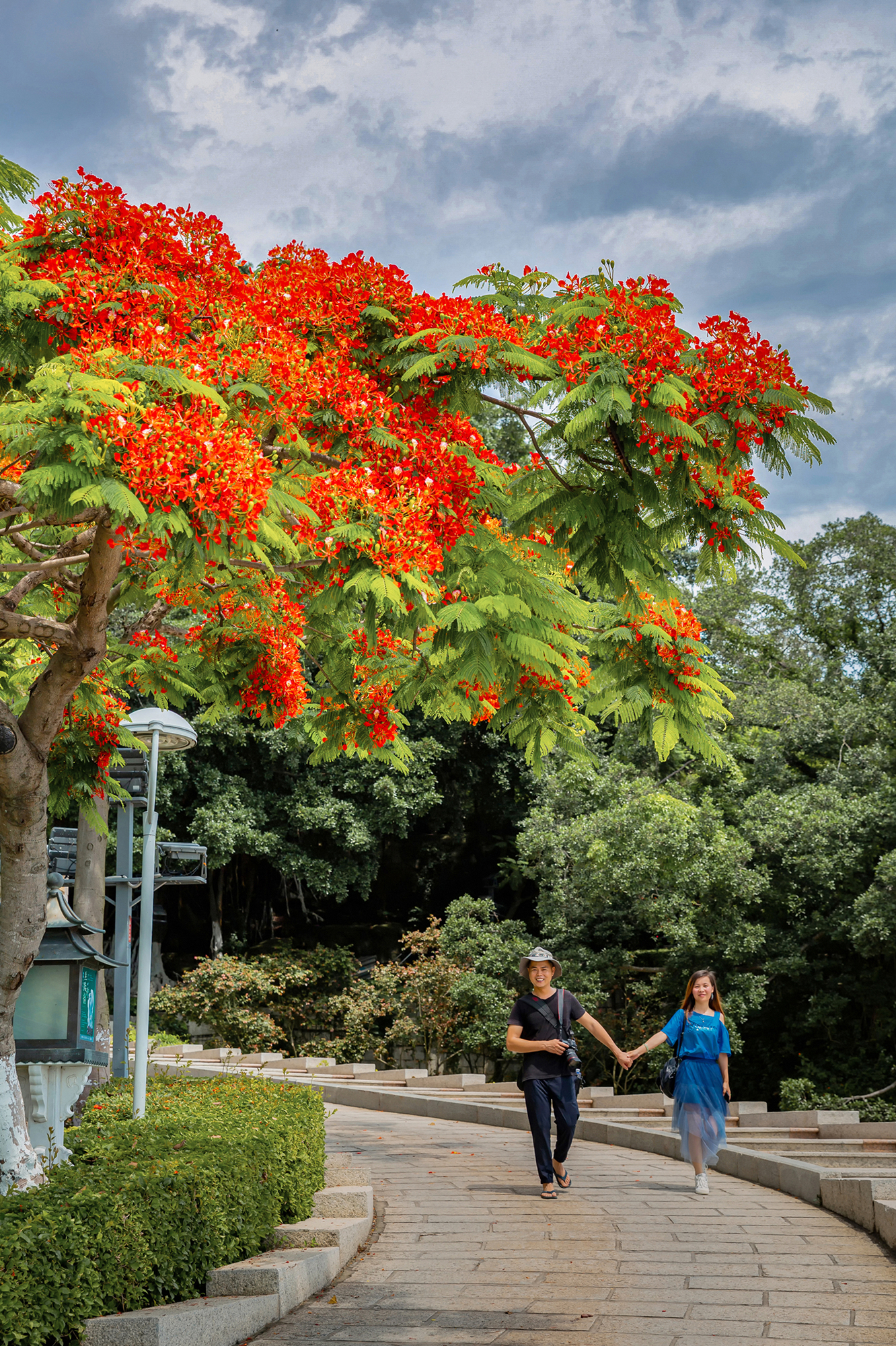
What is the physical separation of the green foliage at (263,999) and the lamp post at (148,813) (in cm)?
1380

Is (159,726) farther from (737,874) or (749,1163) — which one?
(737,874)

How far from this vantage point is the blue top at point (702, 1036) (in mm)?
7637

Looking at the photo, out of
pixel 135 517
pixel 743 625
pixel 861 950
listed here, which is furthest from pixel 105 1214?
pixel 743 625

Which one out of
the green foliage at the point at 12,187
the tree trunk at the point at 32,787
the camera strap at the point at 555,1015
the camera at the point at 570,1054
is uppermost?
the green foliage at the point at 12,187

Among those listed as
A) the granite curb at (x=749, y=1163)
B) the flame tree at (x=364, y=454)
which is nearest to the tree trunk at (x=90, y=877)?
the granite curb at (x=749, y=1163)

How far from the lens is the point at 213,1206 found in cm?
500

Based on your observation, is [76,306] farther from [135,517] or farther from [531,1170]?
[531,1170]

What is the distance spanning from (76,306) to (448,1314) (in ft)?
15.6

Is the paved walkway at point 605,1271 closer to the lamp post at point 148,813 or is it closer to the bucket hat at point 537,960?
the bucket hat at point 537,960

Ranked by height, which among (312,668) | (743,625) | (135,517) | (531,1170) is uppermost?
(743,625)

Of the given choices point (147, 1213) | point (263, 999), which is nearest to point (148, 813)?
point (147, 1213)

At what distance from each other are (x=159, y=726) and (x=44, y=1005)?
9.85 ft

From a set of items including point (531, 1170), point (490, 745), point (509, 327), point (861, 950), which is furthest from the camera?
point (490, 745)

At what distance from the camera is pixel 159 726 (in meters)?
9.49
